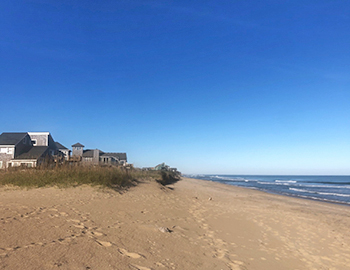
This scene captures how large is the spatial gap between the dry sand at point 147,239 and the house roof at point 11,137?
25725 mm

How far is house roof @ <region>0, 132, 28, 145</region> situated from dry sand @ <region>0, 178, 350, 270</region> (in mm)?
25725

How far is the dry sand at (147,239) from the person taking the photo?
3771 mm

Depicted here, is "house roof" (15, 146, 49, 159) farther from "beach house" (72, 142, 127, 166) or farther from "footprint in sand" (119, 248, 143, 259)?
"footprint in sand" (119, 248, 143, 259)

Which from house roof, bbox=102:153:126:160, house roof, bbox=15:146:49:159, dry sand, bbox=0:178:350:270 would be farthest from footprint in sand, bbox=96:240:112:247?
house roof, bbox=102:153:126:160

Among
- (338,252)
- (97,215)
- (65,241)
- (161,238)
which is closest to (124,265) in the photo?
(65,241)

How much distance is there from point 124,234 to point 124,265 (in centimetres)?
163

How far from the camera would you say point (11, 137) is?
3047 cm

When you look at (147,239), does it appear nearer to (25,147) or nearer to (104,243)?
(104,243)

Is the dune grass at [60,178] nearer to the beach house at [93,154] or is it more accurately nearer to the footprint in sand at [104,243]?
the footprint in sand at [104,243]

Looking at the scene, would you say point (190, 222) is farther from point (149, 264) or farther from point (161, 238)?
point (149, 264)

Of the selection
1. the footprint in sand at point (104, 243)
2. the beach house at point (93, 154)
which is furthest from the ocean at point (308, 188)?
the beach house at point (93, 154)

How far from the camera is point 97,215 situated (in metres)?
6.65

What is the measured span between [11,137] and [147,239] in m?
33.1

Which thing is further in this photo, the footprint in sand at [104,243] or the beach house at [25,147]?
the beach house at [25,147]
